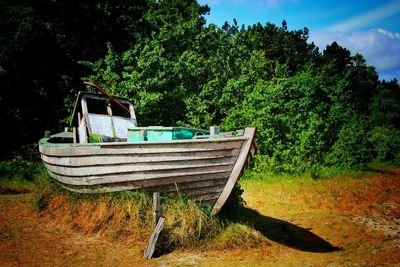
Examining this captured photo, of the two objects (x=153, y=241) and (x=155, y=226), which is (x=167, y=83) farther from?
(x=153, y=241)

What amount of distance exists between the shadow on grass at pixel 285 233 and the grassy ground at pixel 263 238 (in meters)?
0.02

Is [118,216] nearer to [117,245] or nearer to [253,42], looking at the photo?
[117,245]

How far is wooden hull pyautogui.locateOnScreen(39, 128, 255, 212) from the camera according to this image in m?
5.90

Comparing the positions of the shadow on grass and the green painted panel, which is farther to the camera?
the shadow on grass

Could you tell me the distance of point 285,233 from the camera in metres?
7.48

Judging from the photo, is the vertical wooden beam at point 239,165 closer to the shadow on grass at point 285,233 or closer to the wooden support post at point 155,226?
the shadow on grass at point 285,233

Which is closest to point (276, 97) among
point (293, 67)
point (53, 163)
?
point (53, 163)

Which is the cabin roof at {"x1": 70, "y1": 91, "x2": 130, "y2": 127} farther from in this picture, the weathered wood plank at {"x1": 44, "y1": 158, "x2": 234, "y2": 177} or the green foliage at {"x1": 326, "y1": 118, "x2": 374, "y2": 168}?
the green foliage at {"x1": 326, "y1": 118, "x2": 374, "y2": 168}

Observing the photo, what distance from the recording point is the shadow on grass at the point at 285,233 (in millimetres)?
6715

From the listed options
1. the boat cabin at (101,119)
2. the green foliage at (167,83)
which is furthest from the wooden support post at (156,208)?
the green foliage at (167,83)

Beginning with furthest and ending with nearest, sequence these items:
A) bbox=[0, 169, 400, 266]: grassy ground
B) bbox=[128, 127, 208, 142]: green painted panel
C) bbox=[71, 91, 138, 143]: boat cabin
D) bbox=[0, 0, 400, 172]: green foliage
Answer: bbox=[0, 0, 400, 172]: green foliage → bbox=[71, 91, 138, 143]: boat cabin → bbox=[128, 127, 208, 142]: green painted panel → bbox=[0, 169, 400, 266]: grassy ground

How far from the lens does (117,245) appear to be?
20.0ft

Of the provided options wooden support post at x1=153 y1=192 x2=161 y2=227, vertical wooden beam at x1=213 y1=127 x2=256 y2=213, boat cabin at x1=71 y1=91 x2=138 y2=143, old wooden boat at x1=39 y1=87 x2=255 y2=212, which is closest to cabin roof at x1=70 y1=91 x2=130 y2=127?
boat cabin at x1=71 y1=91 x2=138 y2=143

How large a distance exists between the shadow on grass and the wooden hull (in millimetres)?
1320
